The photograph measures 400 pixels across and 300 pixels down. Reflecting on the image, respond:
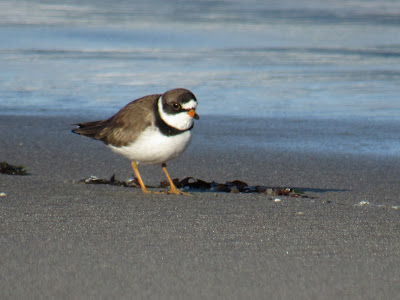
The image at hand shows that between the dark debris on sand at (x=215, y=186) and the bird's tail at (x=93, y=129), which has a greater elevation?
the bird's tail at (x=93, y=129)

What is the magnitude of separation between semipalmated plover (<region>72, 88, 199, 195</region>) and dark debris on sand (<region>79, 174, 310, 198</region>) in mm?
314

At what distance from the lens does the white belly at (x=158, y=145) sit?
15.7ft

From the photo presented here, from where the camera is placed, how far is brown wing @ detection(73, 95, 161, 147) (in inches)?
194

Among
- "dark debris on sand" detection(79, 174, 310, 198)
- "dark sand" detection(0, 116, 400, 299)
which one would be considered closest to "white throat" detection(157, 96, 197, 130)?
"dark sand" detection(0, 116, 400, 299)

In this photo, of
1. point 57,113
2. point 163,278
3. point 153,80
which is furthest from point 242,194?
point 153,80

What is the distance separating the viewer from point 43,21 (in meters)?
17.4

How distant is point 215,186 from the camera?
210 inches

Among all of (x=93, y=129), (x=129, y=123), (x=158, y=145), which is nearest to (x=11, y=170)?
(x=93, y=129)

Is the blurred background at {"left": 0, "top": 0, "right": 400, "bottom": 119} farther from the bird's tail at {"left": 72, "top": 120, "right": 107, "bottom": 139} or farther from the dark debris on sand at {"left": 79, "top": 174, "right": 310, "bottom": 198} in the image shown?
the dark debris on sand at {"left": 79, "top": 174, "right": 310, "bottom": 198}

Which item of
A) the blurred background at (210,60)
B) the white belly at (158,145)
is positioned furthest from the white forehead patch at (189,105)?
the blurred background at (210,60)

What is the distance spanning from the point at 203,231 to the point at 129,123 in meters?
1.47

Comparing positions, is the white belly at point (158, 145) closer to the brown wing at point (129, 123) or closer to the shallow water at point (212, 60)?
the brown wing at point (129, 123)

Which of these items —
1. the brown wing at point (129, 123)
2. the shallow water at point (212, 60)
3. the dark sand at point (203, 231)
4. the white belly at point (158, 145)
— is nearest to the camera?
the dark sand at point (203, 231)

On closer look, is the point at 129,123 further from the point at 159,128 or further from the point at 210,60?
the point at 210,60
